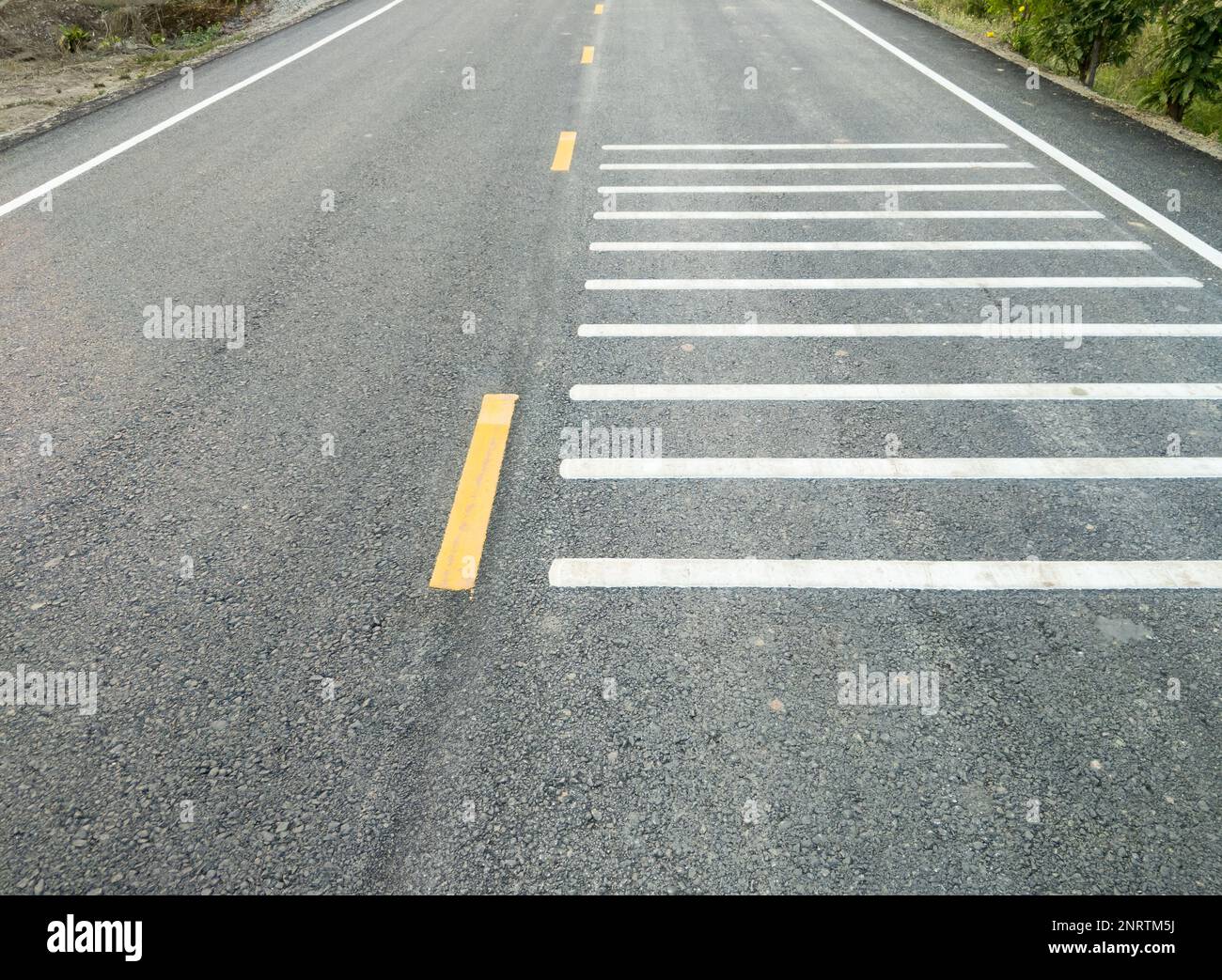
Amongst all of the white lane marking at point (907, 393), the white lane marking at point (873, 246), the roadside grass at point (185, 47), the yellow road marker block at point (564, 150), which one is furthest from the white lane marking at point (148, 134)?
the white lane marking at point (907, 393)

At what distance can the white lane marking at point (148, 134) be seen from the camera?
25.2ft

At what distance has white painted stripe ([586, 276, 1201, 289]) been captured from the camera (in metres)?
5.92

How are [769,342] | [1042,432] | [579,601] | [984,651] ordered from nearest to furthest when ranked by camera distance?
1. [984,651]
2. [579,601]
3. [1042,432]
4. [769,342]

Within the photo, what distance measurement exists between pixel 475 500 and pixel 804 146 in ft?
20.6

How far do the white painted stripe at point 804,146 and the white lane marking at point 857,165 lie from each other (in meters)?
0.45

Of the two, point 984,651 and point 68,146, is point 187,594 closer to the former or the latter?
point 984,651

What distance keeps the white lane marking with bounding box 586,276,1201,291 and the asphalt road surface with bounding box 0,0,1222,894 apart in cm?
4

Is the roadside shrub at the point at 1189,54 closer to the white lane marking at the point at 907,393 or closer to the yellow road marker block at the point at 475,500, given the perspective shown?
the white lane marking at the point at 907,393

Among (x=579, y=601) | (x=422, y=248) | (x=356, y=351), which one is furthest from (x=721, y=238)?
(x=579, y=601)

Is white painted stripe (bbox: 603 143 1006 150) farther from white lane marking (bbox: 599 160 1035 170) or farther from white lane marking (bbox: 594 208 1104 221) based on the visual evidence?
white lane marking (bbox: 594 208 1104 221)

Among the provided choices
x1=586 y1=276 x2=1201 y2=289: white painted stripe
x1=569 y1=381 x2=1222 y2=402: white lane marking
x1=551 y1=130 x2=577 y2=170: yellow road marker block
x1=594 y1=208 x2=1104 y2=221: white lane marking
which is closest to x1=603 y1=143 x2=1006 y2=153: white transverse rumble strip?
x1=551 y1=130 x2=577 y2=170: yellow road marker block

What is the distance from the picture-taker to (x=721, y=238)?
679 centimetres

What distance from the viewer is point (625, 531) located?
388 centimetres
